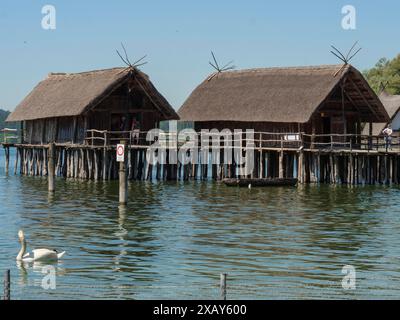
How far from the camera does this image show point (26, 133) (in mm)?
56969

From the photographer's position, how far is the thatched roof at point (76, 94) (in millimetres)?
46625

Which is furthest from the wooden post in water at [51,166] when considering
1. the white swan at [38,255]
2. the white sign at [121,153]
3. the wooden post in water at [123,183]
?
the white swan at [38,255]

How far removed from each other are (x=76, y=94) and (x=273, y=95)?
34.9 ft

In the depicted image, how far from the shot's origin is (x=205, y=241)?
78.2 feet

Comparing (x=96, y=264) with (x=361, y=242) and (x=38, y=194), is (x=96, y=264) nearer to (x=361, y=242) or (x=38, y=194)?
(x=361, y=242)

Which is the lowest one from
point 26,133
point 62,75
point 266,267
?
point 266,267

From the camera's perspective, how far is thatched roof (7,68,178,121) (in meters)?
46.6

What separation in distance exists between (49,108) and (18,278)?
1338 inches

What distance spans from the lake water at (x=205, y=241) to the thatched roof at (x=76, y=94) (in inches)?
288

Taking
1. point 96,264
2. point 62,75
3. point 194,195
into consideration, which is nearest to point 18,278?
point 96,264

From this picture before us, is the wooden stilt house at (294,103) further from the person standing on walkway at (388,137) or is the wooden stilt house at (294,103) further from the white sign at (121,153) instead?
the white sign at (121,153)

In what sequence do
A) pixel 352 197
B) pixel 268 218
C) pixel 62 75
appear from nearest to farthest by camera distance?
pixel 268 218, pixel 352 197, pixel 62 75
